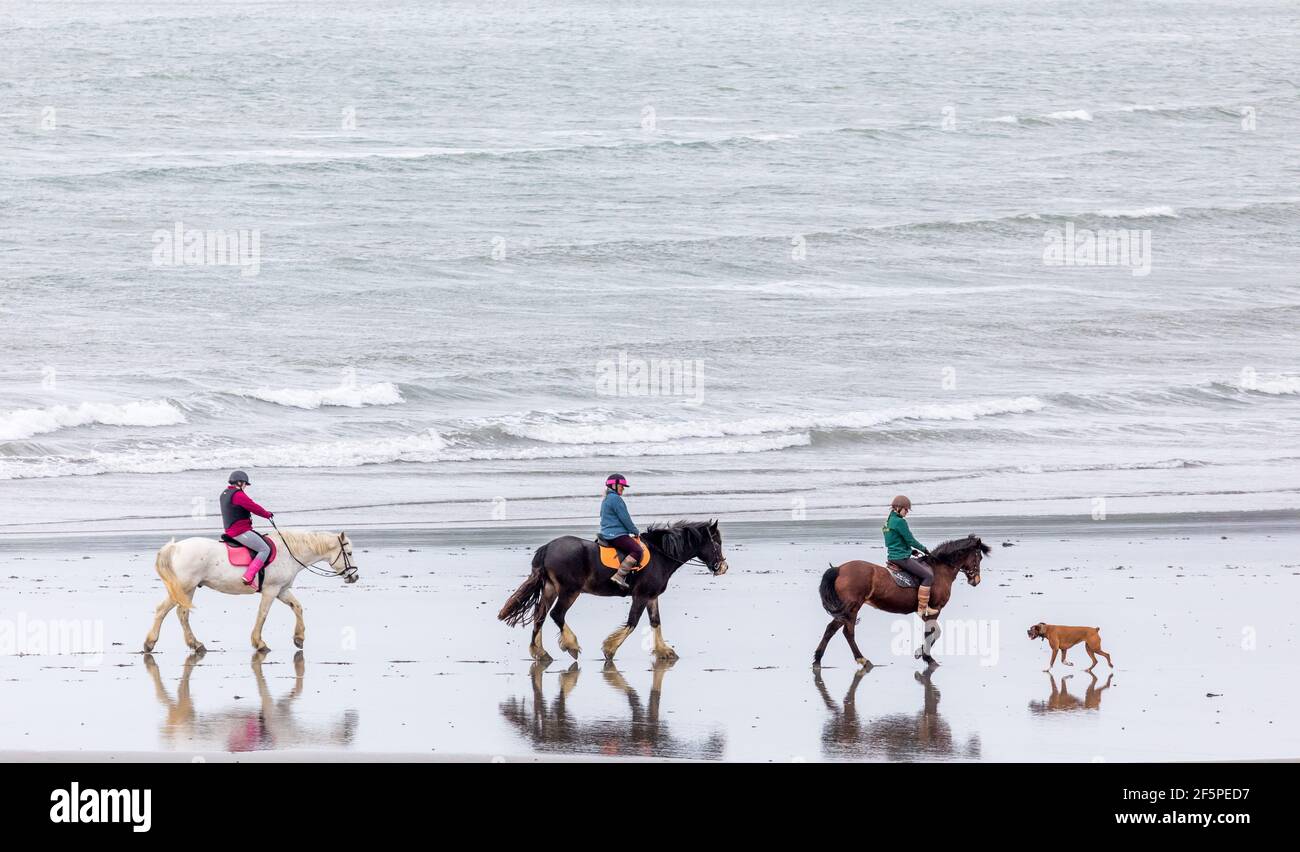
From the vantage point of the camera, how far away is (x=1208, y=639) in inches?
548

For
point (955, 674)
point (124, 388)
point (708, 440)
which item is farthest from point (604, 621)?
point (124, 388)

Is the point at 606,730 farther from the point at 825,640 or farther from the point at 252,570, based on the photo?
the point at 252,570

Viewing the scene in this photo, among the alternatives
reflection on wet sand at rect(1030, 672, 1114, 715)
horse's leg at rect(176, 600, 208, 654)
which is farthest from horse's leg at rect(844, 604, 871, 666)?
horse's leg at rect(176, 600, 208, 654)

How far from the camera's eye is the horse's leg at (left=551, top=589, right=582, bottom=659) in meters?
13.5

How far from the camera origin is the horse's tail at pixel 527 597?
44.5ft

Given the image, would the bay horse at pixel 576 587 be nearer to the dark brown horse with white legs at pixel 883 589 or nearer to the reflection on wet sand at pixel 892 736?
the dark brown horse with white legs at pixel 883 589

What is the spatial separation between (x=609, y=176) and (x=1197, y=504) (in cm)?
3469

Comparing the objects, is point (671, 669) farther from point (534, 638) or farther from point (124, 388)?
point (124, 388)

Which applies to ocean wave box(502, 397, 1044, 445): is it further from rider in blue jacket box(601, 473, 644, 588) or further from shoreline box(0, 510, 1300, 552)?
rider in blue jacket box(601, 473, 644, 588)

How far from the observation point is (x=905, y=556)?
531 inches

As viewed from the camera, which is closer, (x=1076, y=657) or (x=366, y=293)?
(x=1076, y=657)

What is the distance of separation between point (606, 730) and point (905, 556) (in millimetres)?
3652

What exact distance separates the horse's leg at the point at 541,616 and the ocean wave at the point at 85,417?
16.2m

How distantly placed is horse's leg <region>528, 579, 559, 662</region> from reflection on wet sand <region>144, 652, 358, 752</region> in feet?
7.11
